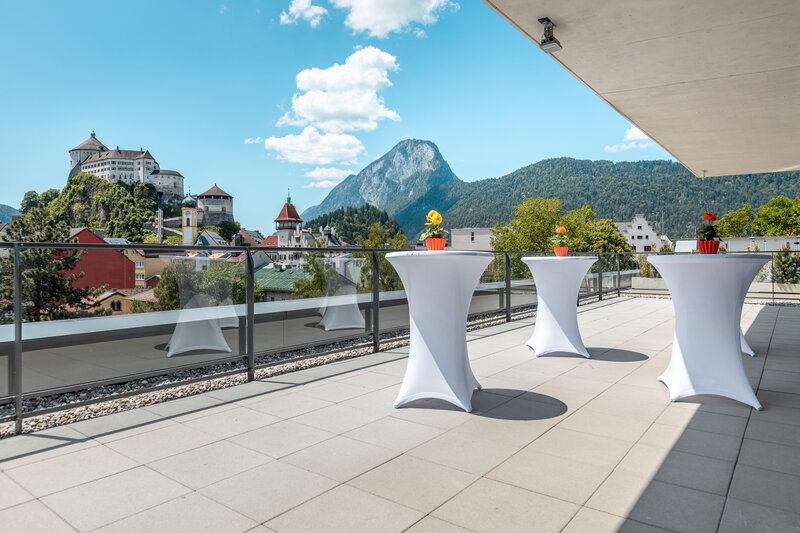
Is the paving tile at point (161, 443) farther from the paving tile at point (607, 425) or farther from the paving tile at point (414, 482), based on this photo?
the paving tile at point (607, 425)

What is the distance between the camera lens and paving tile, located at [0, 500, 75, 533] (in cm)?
182

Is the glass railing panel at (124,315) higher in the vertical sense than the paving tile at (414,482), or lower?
higher

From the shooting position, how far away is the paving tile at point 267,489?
1.98m

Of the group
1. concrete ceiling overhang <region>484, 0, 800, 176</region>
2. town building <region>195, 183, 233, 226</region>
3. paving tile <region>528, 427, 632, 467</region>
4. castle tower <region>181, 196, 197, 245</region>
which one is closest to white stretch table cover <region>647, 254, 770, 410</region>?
paving tile <region>528, 427, 632, 467</region>

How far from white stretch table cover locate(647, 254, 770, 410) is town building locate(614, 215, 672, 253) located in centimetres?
10289

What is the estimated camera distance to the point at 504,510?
1956mm

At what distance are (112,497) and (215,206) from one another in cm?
13148

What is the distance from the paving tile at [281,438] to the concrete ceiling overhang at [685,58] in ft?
11.1

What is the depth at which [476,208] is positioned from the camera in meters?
117

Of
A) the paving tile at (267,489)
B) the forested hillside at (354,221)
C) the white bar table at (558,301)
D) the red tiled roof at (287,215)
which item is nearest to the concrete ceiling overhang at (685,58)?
the white bar table at (558,301)

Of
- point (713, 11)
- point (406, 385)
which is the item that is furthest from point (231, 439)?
point (713, 11)

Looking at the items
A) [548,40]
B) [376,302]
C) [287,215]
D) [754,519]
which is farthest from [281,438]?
[287,215]

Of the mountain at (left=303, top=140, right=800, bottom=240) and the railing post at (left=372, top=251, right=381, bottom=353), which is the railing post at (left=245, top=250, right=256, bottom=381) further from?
the mountain at (left=303, top=140, right=800, bottom=240)

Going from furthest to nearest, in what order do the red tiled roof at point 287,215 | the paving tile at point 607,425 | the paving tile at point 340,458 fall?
the red tiled roof at point 287,215 < the paving tile at point 607,425 < the paving tile at point 340,458
